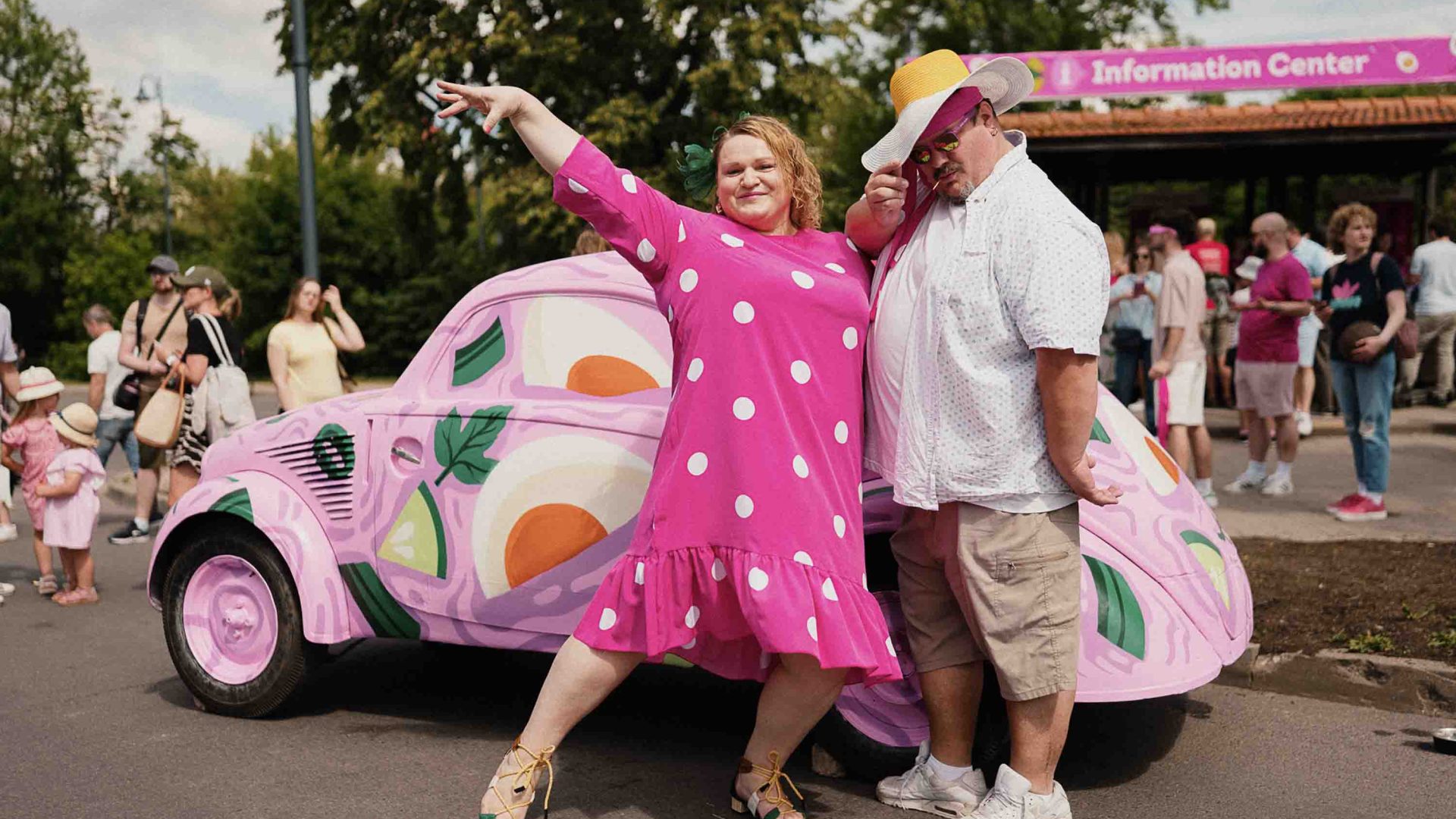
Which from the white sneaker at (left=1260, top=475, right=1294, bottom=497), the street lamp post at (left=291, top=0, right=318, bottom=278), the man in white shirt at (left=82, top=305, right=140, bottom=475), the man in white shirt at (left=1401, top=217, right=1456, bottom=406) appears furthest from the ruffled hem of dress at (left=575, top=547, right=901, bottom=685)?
the man in white shirt at (left=1401, top=217, right=1456, bottom=406)

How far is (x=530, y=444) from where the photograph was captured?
427cm

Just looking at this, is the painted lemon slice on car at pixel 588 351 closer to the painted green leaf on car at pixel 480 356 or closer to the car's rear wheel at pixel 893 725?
the painted green leaf on car at pixel 480 356

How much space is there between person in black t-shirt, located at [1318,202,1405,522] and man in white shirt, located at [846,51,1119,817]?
5158mm

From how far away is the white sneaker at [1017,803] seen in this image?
3.53m

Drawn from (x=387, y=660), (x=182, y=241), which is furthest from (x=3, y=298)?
(x=387, y=660)

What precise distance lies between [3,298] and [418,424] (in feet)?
155

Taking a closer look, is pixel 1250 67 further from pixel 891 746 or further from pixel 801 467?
pixel 801 467

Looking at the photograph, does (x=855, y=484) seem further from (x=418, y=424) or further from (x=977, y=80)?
(x=418, y=424)

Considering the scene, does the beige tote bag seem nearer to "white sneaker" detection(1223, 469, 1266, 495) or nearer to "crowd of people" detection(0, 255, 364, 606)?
"crowd of people" detection(0, 255, 364, 606)

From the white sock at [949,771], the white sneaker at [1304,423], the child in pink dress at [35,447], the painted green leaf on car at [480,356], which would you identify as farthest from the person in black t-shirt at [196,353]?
the white sneaker at [1304,423]

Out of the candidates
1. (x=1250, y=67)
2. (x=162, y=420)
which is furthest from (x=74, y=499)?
(x=1250, y=67)

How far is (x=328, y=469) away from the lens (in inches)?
185

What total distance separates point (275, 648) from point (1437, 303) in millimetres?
12097

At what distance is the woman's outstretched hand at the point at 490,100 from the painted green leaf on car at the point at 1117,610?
1963 mm
